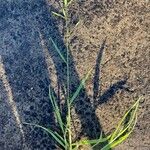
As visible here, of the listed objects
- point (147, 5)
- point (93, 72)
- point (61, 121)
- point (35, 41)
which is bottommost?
point (61, 121)

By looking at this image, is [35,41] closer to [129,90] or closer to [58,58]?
[58,58]

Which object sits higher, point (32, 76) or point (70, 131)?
point (32, 76)

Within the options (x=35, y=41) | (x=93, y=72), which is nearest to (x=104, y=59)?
(x=93, y=72)

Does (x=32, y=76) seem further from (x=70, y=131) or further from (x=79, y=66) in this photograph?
(x=70, y=131)

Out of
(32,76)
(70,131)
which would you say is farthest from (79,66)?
(70,131)

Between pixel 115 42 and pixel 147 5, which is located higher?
pixel 147 5
